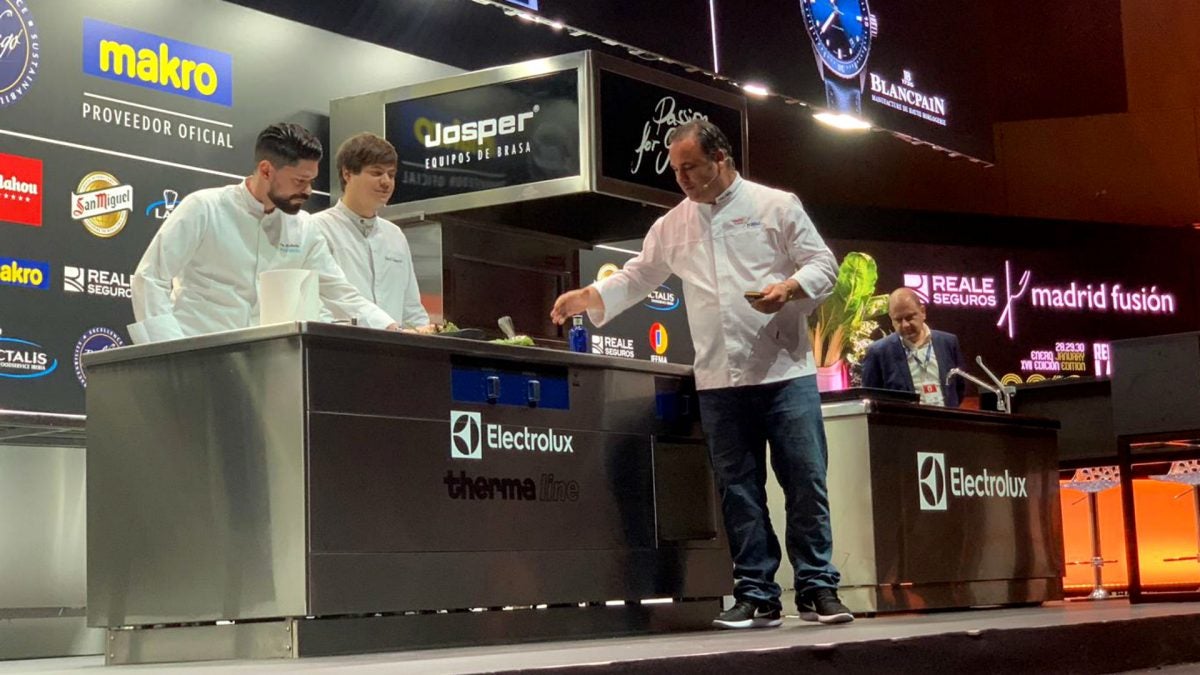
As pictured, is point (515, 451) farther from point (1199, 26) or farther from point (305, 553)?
point (1199, 26)

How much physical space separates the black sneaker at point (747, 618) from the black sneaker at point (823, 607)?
13 centimetres

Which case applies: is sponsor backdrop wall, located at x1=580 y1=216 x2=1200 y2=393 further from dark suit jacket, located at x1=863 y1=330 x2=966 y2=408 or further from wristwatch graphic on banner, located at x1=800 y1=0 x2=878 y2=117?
dark suit jacket, located at x1=863 y1=330 x2=966 y2=408

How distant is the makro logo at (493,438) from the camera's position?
384 cm

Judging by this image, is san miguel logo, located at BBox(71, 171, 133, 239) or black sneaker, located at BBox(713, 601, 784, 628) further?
san miguel logo, located at BBox(71, 171, 133, 239)

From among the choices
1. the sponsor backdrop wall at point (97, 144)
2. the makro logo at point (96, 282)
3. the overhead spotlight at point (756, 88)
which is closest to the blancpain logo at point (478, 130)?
the sponsor backdrop wall at point (97, 144)

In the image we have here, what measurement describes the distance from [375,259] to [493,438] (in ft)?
5.85

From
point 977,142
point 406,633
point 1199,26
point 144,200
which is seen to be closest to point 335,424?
point 406,633

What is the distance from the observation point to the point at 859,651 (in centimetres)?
343

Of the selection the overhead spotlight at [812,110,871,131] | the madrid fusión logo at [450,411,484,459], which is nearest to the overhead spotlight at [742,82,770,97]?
the overhead spotlight at [812,110,871,131]

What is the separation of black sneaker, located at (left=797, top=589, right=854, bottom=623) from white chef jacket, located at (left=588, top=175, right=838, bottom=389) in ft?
2.15

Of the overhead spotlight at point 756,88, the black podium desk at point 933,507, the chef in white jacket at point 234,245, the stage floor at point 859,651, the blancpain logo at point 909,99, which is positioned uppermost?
the blancpain logo at point 909,99

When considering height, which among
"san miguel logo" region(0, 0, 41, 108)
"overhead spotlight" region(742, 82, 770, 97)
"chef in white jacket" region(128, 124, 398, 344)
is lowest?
"chef in white jacket" region(128, 124, 398, 344)

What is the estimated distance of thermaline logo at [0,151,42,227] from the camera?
5.14 meters

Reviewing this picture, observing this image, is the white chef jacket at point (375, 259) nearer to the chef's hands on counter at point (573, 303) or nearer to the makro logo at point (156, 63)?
the makro logo at point (156, 63)
